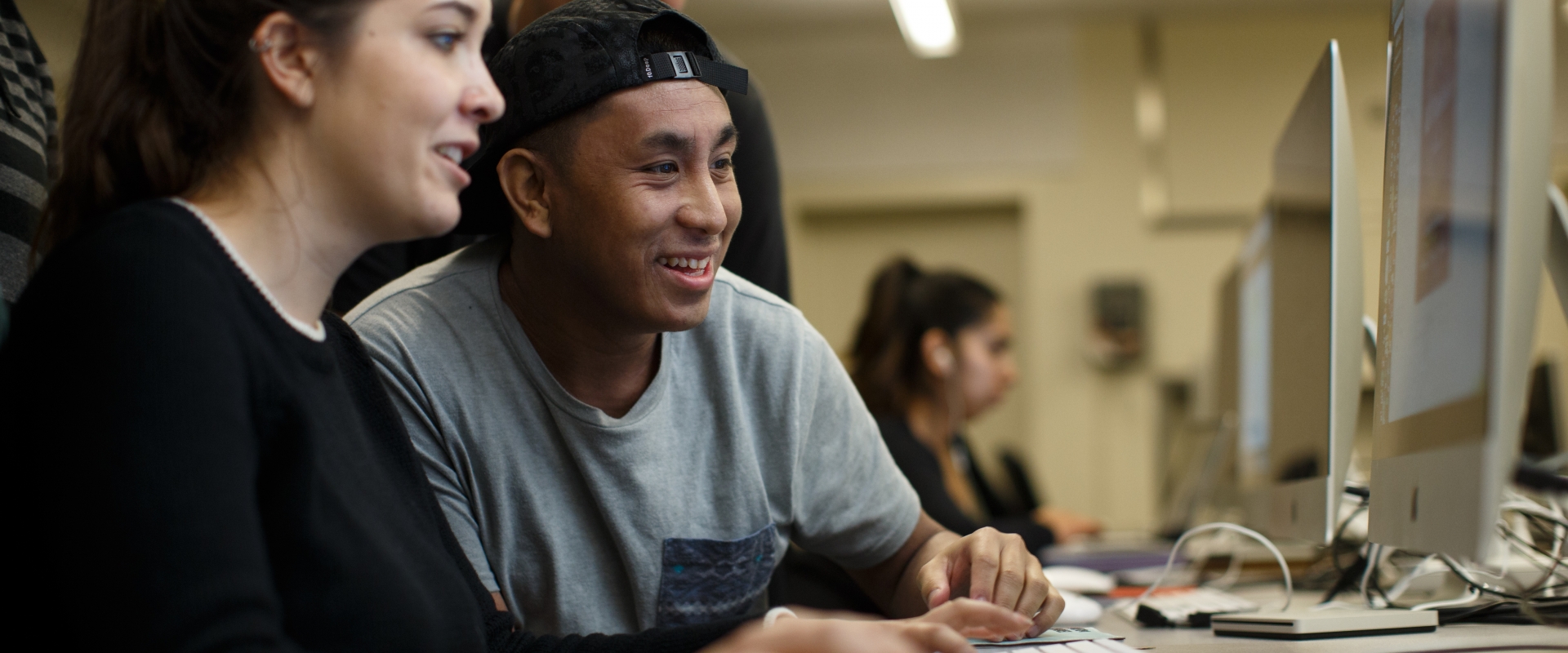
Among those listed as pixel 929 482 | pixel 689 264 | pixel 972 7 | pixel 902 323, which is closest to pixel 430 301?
pixel 689 264

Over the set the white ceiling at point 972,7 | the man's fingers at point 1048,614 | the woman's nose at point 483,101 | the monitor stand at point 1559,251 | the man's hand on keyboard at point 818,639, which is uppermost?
the white ceiling at point 972,7

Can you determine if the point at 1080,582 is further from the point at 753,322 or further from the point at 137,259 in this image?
the point at 137,259

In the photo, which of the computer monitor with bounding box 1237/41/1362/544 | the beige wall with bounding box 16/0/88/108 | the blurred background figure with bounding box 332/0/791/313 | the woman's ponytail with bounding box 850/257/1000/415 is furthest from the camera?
the woman's ponytail with bounding box 850/257/1000/415

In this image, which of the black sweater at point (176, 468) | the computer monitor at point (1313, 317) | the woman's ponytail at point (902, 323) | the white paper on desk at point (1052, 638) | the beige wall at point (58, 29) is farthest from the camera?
the woman's ponytail at point (902, 323)

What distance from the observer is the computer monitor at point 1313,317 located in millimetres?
1150

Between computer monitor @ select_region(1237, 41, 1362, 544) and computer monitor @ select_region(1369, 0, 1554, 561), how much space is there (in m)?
0.14

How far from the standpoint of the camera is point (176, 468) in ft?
2.07

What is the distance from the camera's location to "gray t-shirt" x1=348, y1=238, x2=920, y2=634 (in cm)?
109

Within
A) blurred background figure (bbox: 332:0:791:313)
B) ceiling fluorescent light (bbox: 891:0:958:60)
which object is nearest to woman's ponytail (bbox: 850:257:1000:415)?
blurred background figure (bbox: 332:0:791:313)

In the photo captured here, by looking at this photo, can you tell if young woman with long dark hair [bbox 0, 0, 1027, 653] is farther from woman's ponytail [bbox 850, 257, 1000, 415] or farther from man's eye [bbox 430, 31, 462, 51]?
woman's ponytail [bbox 850, 257, 1000, 415]

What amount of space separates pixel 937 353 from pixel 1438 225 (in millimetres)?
1994

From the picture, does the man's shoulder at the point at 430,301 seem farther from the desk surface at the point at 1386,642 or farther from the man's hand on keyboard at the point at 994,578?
the desk surface at the point at 1386,642

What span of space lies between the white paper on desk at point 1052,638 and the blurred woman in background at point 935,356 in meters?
1.63

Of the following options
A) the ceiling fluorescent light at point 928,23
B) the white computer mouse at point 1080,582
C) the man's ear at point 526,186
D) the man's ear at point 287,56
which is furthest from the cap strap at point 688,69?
the ceiling fluorescent light at point 928,23
